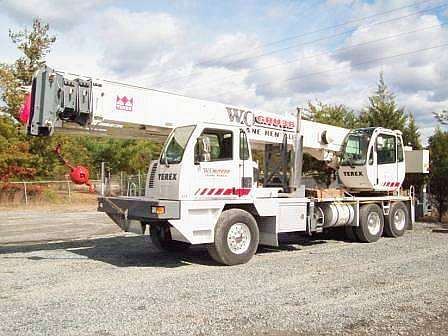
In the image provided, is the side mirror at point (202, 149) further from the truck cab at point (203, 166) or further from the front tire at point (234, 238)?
the front tire at point (234, 238)

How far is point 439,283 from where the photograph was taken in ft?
26.5

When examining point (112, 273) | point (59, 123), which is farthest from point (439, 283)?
point (59, 123)

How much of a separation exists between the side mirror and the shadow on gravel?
2.21 m

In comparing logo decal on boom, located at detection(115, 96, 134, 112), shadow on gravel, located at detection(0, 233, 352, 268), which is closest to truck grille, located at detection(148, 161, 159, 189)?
logo decal on boom, located at detection(115, 96, 134, 112)

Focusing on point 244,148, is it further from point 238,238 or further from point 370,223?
point 370,223

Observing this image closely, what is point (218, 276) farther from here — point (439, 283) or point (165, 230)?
point (439, 283)

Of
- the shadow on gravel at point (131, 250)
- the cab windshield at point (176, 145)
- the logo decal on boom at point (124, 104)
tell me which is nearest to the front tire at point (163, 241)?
the shadow on gravel at point (131, 250)

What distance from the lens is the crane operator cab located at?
1352cm

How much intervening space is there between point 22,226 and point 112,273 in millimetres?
10728

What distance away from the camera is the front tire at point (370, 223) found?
13188 millimetres

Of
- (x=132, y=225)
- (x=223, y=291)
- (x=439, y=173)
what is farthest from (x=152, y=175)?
(x=439, y=173)

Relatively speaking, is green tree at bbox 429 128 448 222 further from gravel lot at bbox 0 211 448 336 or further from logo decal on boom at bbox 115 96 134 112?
logo decal on boom at bbox 115 96 134 112

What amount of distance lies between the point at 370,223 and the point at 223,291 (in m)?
7.38

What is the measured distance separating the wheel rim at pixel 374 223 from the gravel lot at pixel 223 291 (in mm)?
967
